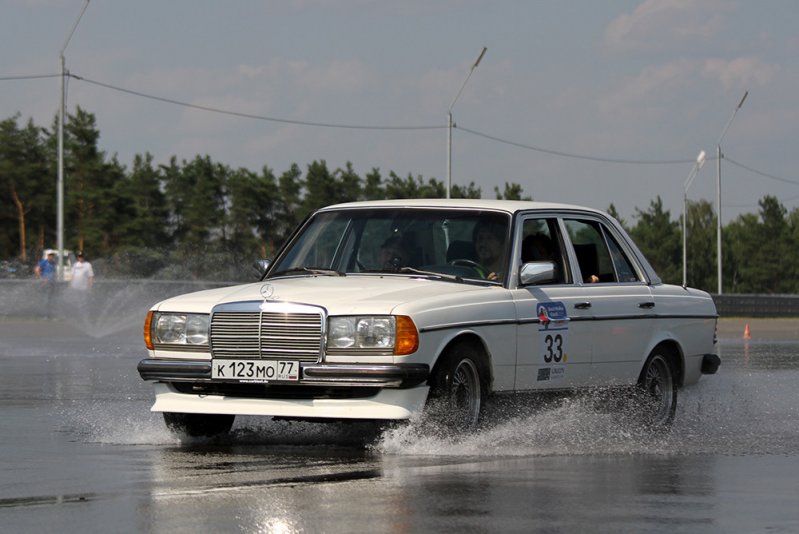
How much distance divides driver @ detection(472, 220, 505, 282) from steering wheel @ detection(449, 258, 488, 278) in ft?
0.09

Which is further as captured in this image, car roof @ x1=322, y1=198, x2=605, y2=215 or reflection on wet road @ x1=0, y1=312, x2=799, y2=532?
car roof @ x1=322, y1=198, x2=605, y2=215

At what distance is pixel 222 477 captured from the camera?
841cm

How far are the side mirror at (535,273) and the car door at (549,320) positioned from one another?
9 cm

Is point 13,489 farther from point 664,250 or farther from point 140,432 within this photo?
point 664,250

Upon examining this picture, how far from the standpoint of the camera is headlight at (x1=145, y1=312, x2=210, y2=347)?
10.2m

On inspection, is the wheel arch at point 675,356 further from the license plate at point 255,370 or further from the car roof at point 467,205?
the license plate at point 255,370

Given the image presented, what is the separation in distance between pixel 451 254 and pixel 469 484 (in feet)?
10.1

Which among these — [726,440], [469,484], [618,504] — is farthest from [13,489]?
[726,440]

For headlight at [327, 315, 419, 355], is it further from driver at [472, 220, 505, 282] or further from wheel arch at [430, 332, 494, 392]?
driver at [472, 220, 505, 282]

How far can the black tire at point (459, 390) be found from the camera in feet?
32.4

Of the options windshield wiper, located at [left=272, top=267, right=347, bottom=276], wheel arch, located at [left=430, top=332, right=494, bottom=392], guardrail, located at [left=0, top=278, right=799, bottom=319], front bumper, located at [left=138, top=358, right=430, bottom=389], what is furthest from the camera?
guardrail, located at [left=0, top=278, right=799, bottom=319]

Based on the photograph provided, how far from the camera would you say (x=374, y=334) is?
974cm

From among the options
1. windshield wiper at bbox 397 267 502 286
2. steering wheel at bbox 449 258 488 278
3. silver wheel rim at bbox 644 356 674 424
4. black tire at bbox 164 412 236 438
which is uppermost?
steering wheel at bbox 449 258 488 278

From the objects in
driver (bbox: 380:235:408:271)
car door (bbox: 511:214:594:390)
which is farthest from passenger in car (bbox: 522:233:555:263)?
driver (bbox: 380:235:408:271)
